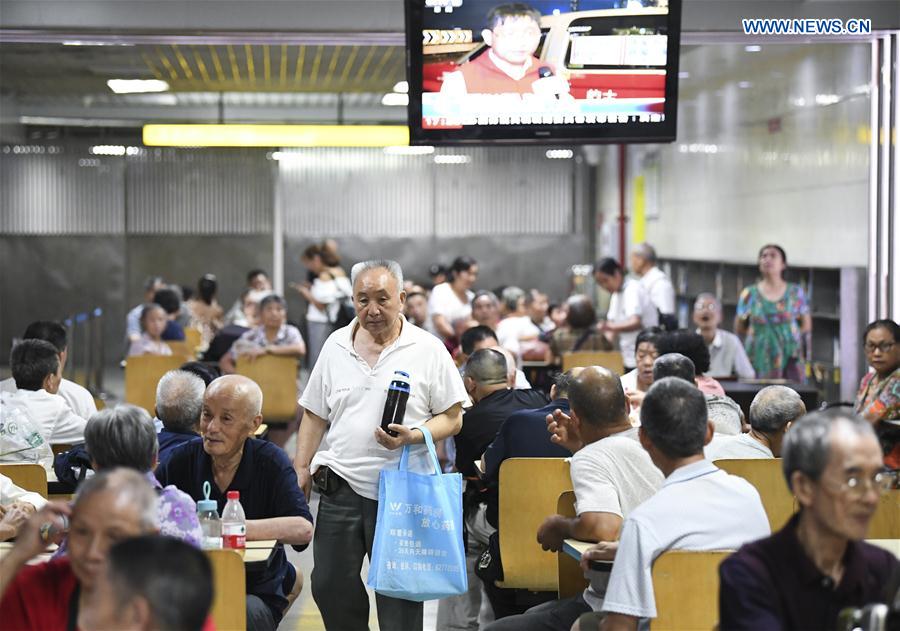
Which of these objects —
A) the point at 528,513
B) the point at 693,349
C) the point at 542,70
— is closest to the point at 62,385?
the point at 528,513

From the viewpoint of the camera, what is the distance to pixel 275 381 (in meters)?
9.54

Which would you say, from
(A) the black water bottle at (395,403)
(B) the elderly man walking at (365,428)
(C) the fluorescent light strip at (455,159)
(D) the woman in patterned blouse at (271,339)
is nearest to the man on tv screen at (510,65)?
A: (B) the elderly man walking at (365,428)

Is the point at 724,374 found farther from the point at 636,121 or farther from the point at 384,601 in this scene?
the point at 384,601

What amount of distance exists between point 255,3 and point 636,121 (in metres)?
2.21

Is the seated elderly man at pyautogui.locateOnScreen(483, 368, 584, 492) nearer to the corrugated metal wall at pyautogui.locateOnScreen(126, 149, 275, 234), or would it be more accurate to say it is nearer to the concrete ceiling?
the concrete ceiling

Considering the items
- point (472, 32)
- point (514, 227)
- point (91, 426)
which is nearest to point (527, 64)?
point (472, 32)

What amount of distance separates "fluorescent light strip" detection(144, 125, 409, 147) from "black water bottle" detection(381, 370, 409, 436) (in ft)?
30.8

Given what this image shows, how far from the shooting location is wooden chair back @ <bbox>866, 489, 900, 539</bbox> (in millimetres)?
4180

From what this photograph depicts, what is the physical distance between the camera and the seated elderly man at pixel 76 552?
254 centimetres

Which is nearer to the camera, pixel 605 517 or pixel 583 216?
pixel 605 517

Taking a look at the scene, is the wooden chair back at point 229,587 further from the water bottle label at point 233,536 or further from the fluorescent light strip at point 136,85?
the fluorescent light strip at point 136,85

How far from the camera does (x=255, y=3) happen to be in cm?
699

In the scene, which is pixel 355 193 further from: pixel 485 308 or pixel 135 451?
pixel 135 451

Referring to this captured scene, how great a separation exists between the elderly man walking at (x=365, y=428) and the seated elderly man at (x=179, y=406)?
2.12ft
